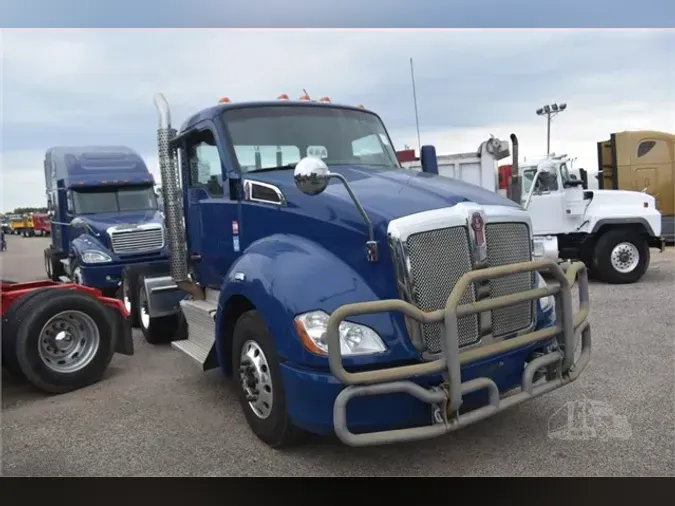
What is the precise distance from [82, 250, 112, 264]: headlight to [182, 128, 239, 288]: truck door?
4728 mm

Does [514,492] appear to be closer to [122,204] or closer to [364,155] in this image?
[364,155]

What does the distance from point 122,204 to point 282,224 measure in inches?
312

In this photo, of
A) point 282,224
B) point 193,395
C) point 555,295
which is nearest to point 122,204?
point 193,395

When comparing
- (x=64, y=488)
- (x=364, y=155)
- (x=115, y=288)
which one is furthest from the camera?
(x=115, y=288)

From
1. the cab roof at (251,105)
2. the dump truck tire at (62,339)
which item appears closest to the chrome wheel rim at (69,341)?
the dump truck tire at (62,339)

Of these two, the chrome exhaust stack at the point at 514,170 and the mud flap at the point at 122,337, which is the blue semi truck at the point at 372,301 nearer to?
the chrome exhaust stack at the point at 514,170

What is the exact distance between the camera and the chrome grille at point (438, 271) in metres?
3.30

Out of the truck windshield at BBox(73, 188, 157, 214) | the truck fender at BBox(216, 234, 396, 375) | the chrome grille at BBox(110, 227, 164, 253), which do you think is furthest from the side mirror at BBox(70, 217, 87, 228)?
the truck fender at BBox(216, 234, 396, 375)

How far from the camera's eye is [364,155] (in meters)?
4.92

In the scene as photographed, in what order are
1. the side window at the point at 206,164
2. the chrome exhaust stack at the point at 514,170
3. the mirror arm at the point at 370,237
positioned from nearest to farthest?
the mirror arm at the point at 370,237 < the chrome exhaust stack at the point at 514,170 < the side window at the point at 206,164

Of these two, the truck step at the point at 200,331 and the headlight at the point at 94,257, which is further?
the headlight at the point at 94,257

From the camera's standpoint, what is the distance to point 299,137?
15.5 ft

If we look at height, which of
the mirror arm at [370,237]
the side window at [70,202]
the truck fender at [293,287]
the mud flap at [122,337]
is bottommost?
the mud flap at [122,337]

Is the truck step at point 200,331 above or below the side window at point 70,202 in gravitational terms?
below
